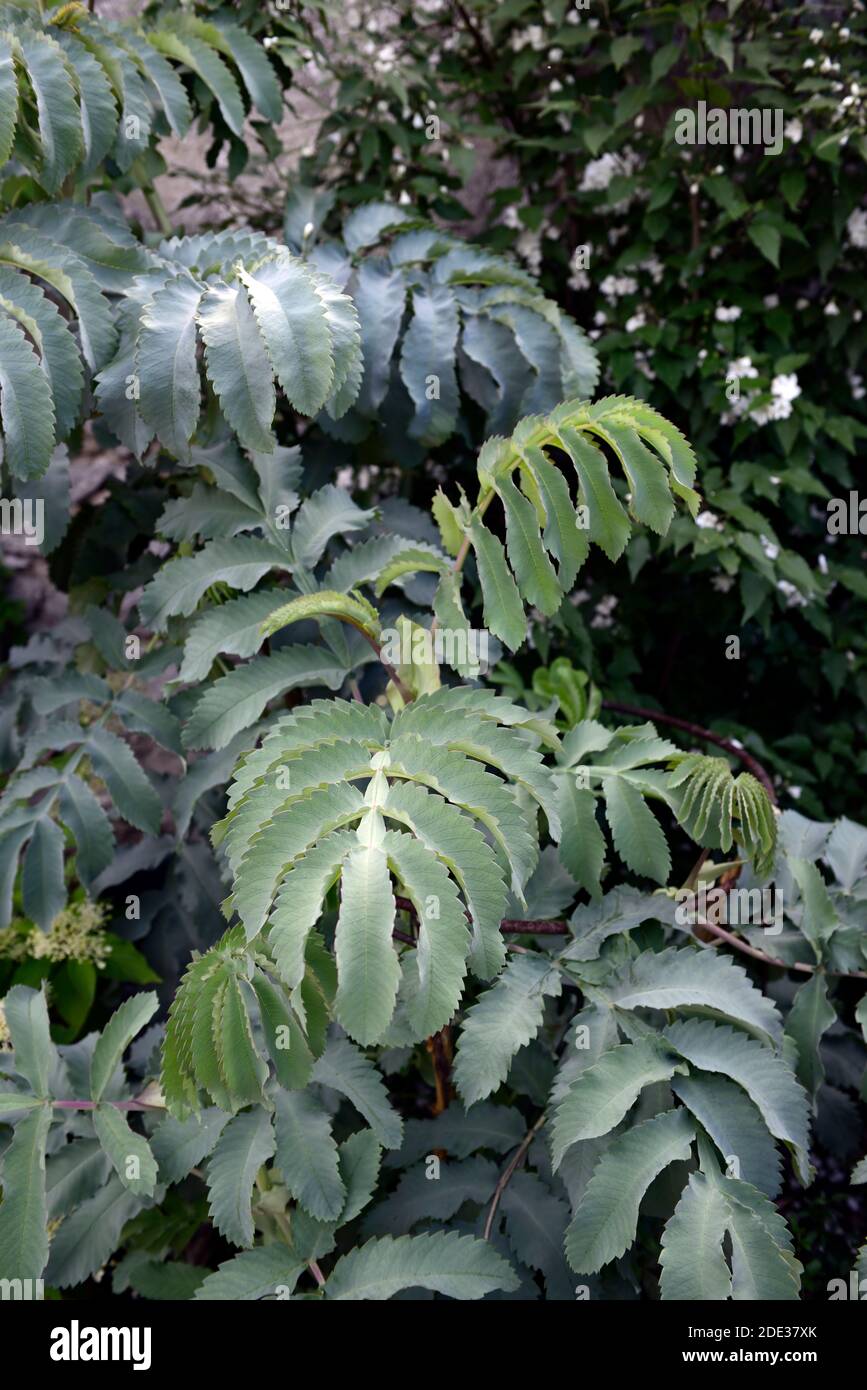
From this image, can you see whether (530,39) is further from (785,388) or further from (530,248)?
(785,388)

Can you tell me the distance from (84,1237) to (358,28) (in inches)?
101

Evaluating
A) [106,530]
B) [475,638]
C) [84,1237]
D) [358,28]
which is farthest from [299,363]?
[358,28]

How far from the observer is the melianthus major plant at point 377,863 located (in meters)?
1.07

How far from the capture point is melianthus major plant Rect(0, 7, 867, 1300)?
1.07 metres

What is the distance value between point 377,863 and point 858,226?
2058mm

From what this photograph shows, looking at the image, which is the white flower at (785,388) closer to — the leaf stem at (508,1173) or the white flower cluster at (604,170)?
the white flower cluster at (604,170)

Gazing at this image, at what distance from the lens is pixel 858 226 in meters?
2.34

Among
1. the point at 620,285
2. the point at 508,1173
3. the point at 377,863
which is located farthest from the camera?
the point at 620,285

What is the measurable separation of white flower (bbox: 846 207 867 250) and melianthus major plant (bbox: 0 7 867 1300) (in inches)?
36.8

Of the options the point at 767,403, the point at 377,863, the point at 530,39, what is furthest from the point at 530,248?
the point at 377,863

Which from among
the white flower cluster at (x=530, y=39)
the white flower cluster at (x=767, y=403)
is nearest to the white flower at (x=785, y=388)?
the white flower cluster at (x=767, y=403)

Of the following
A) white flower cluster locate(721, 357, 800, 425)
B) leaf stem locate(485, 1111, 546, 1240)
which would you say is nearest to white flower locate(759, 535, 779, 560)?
white flower cluster locate(721, 357, 800, 425)

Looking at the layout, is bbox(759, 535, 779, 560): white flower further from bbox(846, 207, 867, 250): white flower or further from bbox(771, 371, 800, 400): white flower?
bbox(846, 207, 867, 250): white flower

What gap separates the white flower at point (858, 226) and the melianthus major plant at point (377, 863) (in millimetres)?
935
